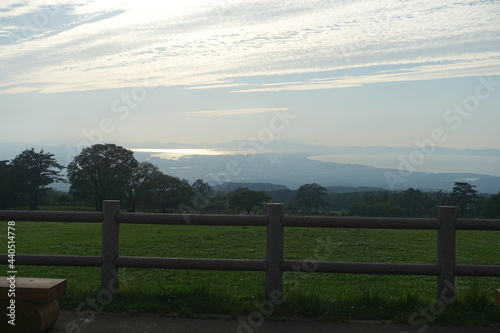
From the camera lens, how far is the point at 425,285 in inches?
425

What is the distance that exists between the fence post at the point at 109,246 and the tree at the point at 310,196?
80.4 ft

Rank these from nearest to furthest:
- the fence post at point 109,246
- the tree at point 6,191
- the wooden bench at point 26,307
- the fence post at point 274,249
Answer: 1. the wooden bench at point 26,307
2. the fence post at point 274,249
3. the fence post at point 109,246
4. the tree at point 6,191

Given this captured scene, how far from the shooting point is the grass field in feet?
21.5

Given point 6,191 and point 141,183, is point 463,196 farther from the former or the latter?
point 6,191

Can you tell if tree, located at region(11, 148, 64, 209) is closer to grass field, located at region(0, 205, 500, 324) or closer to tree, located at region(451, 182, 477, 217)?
grass field, located at region(0, 205, 500, 324)

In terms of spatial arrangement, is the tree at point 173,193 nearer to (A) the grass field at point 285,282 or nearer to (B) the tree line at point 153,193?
(B) the tree line at point 153,193

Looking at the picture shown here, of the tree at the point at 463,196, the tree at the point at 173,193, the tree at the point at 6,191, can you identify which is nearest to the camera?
the tree at the point at 463,196

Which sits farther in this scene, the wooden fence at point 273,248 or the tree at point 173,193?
the tree at point 173,193

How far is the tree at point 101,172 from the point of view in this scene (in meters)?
38.2

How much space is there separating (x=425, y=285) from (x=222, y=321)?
5961mm

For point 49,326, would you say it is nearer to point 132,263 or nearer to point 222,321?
point 132,263

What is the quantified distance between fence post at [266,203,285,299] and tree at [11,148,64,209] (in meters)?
34.4

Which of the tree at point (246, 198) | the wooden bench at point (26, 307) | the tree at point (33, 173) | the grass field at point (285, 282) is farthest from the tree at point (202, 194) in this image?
the wooden bench at point (26, 307)

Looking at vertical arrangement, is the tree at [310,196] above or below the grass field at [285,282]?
above
